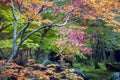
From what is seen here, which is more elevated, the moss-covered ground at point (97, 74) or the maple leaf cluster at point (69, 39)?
the maple leaf cluster at point (69, 39)

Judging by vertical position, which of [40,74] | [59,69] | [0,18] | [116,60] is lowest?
[116,60]

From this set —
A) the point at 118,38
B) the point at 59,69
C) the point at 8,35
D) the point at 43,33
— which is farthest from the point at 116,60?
the point at 8,35

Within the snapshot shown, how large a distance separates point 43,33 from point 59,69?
7.86ft

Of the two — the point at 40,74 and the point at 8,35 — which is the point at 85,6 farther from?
the point at 8,35

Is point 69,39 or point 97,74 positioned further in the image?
point 97,74

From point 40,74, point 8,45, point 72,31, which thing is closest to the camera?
point 40,74

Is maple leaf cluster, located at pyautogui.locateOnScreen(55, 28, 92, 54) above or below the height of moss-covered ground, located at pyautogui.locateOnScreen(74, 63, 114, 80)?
above

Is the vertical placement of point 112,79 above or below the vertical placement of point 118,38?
below

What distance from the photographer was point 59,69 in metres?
12.2

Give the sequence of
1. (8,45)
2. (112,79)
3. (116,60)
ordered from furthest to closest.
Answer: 1. (116,60)
2. (112,79)
3. (8,45)

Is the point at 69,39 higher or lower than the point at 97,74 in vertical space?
higher

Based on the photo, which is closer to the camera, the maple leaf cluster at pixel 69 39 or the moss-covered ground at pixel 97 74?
the maple leaf cluster at pixel 69 39

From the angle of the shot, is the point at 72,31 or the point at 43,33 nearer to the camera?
the point at 72,31

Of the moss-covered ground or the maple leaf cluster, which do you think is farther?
the moss-covered ground
